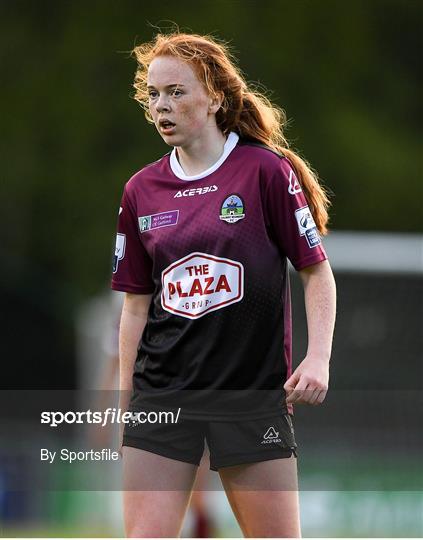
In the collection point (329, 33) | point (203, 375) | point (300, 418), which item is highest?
point (329, 33)

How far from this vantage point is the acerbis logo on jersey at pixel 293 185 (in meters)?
4.48

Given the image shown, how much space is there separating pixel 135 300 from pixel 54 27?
52.5 ft

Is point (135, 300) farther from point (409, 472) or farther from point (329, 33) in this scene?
point (329, 33)

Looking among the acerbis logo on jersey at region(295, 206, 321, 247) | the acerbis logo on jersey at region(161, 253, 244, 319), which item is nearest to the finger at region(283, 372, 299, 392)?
the acerbis logo on jersey at region(161, 253, 244, 319)

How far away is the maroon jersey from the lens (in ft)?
14.6

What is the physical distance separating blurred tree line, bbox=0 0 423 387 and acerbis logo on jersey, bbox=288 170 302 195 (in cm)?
1453

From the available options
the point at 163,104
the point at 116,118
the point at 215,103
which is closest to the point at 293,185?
the point at 215,103

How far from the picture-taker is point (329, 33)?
2011cm

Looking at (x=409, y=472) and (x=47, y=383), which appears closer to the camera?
(x=409, y=472)

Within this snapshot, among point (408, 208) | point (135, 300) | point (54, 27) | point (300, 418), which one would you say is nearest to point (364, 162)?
point (408, 208)

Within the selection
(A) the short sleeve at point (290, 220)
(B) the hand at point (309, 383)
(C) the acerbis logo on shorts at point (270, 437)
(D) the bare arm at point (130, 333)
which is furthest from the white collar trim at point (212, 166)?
(C) the acerbis logo on shorts at point (270, 437)

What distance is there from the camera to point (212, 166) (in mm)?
4605

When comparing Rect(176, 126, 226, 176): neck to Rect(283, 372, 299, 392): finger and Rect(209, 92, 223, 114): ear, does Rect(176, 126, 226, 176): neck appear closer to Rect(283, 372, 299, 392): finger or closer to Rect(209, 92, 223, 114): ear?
Rect(209, 92, 223, 114): ear

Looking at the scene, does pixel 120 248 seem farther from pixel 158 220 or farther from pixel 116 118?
pixel 116 118
